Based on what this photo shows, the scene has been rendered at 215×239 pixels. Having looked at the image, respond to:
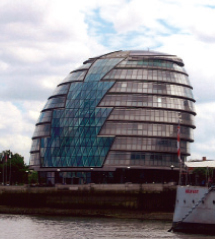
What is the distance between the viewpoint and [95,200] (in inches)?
3964

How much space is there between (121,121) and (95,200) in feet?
90.3

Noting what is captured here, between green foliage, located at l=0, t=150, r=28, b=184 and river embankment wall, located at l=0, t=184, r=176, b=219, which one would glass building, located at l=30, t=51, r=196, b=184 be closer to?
river embankment wall, located at l=0, t=184, r=176, b=219

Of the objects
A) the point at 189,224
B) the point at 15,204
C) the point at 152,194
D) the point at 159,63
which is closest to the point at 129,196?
the point at 152,194

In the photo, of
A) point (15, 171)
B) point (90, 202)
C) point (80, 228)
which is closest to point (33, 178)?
point (15, 171)

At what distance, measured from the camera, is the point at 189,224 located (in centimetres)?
6850

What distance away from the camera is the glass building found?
415 ft

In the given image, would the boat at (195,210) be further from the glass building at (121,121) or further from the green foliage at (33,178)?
the green foliage at (33,178)

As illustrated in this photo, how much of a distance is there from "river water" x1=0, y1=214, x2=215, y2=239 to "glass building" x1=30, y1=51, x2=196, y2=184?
37946 mm

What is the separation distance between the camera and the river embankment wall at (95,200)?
94.8m

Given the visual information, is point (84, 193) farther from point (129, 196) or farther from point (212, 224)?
point (212, 224)

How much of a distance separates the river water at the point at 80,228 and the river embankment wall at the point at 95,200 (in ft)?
26.4

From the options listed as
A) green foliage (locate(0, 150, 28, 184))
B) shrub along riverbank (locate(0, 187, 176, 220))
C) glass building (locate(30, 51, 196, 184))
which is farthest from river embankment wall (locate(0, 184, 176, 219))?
green foliage (locate(0, 150, 28, 184))

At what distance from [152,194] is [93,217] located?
867 cm

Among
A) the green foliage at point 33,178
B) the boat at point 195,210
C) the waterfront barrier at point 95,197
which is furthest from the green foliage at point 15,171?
the boat at point 195,210
